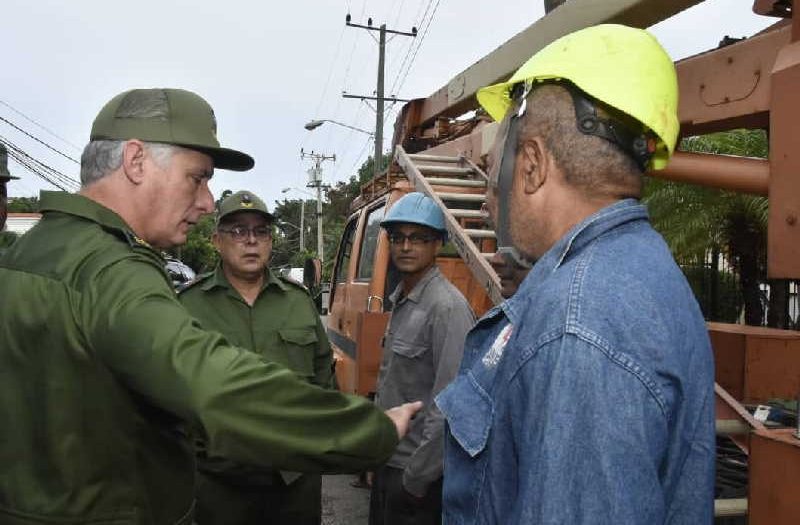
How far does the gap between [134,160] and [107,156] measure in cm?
7

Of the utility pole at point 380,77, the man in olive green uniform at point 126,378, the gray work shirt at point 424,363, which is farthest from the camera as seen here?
the utility pole at point 380,77

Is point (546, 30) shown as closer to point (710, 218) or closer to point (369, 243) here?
point (369, 243)

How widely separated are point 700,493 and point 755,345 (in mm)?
1966

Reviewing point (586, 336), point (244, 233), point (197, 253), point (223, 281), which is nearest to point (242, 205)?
point (244, 233)

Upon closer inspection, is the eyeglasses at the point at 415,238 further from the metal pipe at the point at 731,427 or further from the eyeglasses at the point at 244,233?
the metal pipe at the point at 731,427

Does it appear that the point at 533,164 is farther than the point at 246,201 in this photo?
No

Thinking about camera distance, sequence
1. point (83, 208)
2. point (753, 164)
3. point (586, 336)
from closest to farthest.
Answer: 1. point (586, 336)
2. point (83, 208)
3. point (753, 164)

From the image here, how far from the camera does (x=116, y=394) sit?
167 centimetres

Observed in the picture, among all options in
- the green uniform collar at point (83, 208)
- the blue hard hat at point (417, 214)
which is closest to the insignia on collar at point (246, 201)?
the blue hard hat at point (417, 214)

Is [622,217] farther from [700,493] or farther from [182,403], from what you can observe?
[182,403]

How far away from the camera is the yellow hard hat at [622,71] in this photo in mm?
1252

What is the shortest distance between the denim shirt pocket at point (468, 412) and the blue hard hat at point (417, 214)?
2.36m

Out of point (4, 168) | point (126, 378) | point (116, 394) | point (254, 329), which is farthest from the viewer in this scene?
point (4, 168)

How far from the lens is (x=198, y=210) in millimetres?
2154
